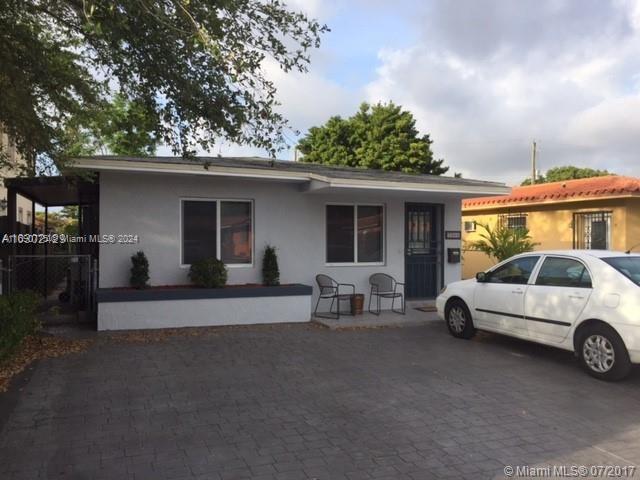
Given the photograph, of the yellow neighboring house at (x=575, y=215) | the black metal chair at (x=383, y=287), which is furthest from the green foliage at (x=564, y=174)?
the black metal chair at (x=383, y=287)

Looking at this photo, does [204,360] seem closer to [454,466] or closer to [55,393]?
[55,393]

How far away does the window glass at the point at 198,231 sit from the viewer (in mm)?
9969

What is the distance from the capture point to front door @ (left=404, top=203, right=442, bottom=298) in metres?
11.8

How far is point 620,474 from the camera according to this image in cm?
387

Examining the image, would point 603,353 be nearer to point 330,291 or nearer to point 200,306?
point 330,291

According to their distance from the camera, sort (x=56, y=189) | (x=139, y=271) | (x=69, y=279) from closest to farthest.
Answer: (x=139, y=271), (x=56, y=189), (x=69, y=279)

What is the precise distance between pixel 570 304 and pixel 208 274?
5834mm

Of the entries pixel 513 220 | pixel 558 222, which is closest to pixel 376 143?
pixel 513 220

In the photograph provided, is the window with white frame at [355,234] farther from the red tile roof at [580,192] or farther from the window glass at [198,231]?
the red tile roof at [580,192]

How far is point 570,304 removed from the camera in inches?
260

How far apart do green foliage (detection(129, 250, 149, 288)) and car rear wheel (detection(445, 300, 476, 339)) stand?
521 centimetres

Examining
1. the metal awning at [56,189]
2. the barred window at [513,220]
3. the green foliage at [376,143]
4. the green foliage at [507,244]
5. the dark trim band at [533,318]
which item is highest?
the green foliage at [376,143]

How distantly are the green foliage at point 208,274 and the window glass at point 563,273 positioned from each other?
528cm

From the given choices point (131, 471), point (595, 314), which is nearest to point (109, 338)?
point (131, 471)
